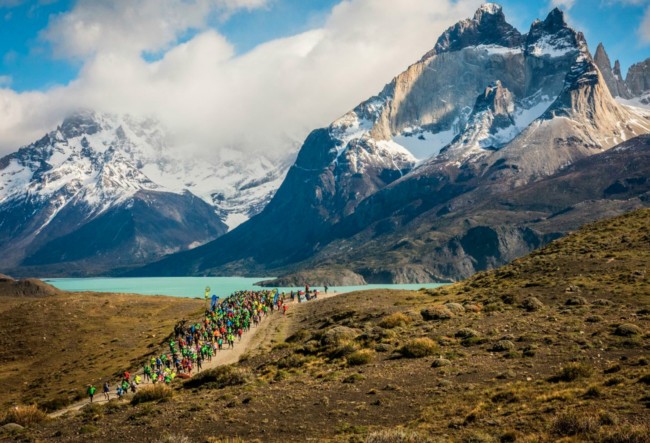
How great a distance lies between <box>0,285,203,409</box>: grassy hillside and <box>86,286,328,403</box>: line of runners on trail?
4661mm

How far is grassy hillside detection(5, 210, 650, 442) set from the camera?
22.8 m

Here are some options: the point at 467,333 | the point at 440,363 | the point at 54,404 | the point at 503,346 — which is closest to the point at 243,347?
the point at 54,404

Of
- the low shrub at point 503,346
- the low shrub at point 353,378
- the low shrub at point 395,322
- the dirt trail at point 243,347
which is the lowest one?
the dirt trail at point 243,347

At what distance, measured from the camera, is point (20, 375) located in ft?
228

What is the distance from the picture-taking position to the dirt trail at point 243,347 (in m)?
48.4

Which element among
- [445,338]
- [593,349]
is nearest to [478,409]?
[593,349]

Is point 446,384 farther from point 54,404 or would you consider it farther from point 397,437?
point 54,404

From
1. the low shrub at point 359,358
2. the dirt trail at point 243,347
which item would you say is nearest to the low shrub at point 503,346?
the low shrub at point 359,358

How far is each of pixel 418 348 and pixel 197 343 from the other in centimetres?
3382

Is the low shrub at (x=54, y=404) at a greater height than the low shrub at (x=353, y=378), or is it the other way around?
the low shrub at (x=353, y=378)

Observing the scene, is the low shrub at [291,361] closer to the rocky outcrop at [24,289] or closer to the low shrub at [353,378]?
the low shrub at [353,378]

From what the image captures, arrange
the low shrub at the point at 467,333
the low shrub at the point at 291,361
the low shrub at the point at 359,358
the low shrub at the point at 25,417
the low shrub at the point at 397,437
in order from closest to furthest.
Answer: the low shrub at the point at 397,437
the low shrub at the point at 25,417
the low shrub at the point at 359,358
the low shrub at the point at 467,333
the low shrub at the point at 291,361

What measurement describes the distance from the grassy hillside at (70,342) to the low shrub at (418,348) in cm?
2947

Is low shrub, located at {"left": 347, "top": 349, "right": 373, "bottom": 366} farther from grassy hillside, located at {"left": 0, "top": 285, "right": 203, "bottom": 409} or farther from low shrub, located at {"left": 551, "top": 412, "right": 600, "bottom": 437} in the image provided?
grassy hillside, located at {"left": 0, "top": 285, "right": 203, "bottom": 409}
